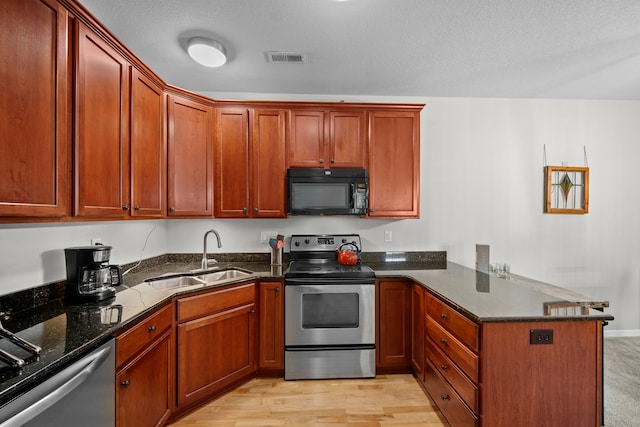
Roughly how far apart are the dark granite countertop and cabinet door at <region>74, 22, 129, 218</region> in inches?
20.5

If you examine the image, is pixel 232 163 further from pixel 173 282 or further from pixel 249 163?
pixel 173 282

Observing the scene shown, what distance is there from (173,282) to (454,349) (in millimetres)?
2129

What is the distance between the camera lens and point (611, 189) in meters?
3.29

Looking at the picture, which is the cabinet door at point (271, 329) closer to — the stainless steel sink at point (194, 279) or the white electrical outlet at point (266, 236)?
the stainless steel sink at point (194, 279)

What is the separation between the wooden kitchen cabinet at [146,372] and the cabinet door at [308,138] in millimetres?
1649

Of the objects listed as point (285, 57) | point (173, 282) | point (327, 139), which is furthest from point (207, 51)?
point (173, 282)

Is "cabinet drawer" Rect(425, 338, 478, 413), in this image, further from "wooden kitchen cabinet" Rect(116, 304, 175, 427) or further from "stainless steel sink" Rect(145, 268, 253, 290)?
"wooden kitchen cabinet" Rect(116, 304, 175, 427)

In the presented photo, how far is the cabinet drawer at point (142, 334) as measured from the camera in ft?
4.63

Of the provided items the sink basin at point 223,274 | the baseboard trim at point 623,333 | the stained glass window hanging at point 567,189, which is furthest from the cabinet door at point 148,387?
the baseboard trim at point 623,333

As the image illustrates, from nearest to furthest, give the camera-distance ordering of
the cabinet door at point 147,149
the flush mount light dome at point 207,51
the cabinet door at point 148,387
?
1. the cabinet door at point 148,387
2. the cabinet door at point 147,149
3. the flush mount light dome at point 207,51

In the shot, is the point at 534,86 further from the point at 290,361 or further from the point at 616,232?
the point at 290,361

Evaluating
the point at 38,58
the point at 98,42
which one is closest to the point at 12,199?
the point at 38,58

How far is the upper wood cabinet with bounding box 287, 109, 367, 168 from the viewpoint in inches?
109

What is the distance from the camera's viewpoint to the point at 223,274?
8.95 ft
